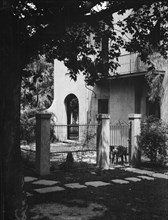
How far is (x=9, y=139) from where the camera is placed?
4.11 meters

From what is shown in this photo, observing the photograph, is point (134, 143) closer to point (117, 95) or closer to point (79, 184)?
point (79, 184)

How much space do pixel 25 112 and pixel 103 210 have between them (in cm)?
1353

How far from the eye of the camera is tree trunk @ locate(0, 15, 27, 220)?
4.07 meters

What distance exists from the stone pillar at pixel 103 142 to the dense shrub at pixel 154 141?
152cm

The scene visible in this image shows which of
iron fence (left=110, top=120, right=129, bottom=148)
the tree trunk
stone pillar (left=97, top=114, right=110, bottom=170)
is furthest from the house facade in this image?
the tree trunk

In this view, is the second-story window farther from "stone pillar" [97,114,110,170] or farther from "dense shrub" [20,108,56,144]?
"stone pillar" [97,114,110,170]

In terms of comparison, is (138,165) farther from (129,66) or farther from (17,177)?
Result: (17,177)

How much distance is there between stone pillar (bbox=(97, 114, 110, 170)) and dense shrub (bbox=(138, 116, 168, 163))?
4.99 feet

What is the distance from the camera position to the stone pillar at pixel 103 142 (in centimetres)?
1047

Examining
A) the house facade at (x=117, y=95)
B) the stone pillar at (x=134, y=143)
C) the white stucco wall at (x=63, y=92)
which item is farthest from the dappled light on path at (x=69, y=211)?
the white stucco wall at (x=63, y=92)

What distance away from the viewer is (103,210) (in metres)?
5.96

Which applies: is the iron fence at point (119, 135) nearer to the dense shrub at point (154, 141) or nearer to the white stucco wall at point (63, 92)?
the white stucco wall at point (63, 92)

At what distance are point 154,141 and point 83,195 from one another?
4.85 meters

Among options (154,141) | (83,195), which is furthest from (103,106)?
(83,195)
